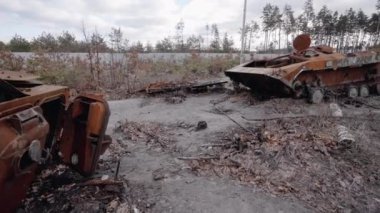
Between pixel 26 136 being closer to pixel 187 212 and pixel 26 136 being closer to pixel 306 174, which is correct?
pixel 187 212

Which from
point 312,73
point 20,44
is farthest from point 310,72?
point 20,44

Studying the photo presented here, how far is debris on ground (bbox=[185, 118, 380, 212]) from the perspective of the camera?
3.83 metres

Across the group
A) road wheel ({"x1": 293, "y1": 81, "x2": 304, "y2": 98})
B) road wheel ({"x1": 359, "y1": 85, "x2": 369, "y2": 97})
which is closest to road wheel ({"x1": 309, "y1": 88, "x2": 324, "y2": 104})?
road wheel ({"x1": 293, "y1": 81, "x2": 304, "y2": 98})

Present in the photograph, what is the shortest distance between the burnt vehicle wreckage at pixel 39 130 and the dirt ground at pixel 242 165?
0.51 metres

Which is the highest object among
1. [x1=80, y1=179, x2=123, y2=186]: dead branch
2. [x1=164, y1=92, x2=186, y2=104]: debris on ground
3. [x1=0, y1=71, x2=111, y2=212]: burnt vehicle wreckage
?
[x1=0, y1=71, x2=111, y2=212]: burnt vehicle wreckage

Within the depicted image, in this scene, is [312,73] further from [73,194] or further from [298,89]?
[73,194]

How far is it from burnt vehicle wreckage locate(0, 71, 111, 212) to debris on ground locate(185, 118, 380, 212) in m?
1.55

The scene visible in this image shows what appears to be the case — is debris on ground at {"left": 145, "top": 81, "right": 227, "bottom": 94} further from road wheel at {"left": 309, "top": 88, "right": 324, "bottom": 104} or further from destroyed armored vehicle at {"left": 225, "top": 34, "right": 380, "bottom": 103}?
road wheel at {"left": 309, "top": 88, "right": 324, "bottom": 104}

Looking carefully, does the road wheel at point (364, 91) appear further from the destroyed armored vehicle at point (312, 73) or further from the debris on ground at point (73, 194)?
the debris on ground at point (73, 194)

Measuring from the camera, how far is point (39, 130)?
246 cm

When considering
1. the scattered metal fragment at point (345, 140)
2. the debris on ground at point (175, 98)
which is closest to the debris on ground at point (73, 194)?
the scattered metal fragment at point (345, 140)

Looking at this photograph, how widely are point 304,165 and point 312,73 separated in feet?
15.6

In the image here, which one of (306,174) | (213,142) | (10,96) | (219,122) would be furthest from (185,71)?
(10,96)

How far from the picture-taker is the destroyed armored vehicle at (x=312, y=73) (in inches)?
322
